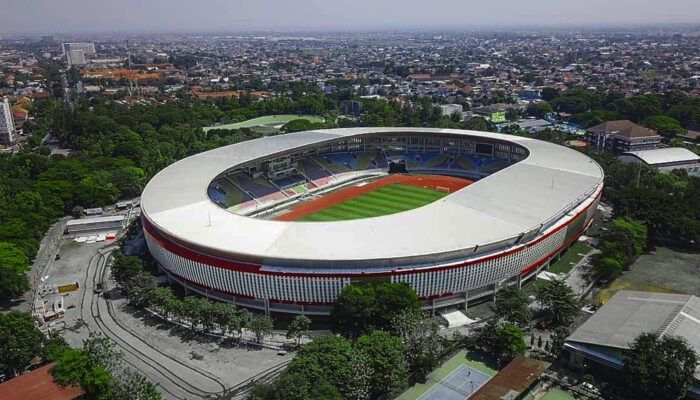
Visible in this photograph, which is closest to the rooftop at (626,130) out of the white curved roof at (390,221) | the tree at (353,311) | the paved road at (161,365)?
the white curved roof at (390,221)

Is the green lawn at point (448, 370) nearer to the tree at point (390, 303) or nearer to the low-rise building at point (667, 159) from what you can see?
the tree at point (390, 303)

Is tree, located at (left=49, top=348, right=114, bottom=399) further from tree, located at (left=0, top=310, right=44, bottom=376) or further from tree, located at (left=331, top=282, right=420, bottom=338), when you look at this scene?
tree, located at (left=331, top=282, right=420, bottom=338)

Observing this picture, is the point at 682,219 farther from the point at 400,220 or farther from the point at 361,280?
the point at 361,280

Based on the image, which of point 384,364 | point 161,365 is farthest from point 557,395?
point 161,365

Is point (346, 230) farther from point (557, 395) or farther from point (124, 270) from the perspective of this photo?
point (557, 395)

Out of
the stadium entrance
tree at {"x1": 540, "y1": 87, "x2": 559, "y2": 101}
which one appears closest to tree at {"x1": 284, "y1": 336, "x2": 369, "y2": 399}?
the stadium entrance
